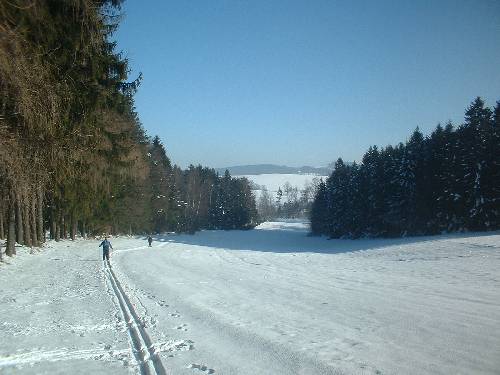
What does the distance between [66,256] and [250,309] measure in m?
19.2

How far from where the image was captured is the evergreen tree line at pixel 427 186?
3519 cm

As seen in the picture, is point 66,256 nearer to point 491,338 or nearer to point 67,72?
point 67,72

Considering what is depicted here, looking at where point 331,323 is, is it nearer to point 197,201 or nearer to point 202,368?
point 202,368

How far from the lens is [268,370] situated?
214 inches

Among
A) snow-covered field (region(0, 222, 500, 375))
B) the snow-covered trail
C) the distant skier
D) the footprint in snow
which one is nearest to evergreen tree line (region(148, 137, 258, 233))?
the distant skier

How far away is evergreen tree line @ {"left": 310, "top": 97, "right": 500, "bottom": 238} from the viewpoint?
3519 centimetres

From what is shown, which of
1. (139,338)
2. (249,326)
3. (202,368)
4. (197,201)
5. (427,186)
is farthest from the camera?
(197,201)

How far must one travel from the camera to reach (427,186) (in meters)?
41.9

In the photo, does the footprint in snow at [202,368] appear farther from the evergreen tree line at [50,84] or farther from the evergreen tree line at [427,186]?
the evergreen tree line at [427,186]

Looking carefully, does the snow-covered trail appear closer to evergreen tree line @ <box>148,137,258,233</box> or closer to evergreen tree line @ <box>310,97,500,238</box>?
evergreen tree line @ <box>310,97,500,238</box>

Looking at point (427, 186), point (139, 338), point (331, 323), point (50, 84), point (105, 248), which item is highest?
point (50, 84)

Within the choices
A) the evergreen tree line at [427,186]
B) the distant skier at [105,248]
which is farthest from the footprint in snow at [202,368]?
the evergreen tree line at [427,186]

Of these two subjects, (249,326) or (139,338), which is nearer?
(139,338)

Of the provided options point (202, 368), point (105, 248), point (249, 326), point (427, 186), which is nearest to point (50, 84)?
point (202, 368)
